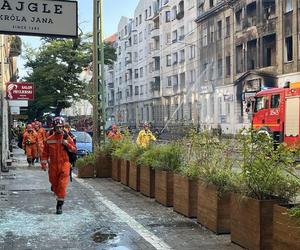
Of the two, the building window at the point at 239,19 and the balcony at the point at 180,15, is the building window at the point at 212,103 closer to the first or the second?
the building window at the point at 239,19

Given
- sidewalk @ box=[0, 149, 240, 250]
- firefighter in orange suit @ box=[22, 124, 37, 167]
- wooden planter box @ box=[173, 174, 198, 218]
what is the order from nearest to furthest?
sidewalk @ box=[0, 149, 240, 250] < wooden planter box @ box=[173, 174, 198, 218] < firefighter in orange suit @ box=[22, 124, 37, 167]

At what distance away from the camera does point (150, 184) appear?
35.1 ft

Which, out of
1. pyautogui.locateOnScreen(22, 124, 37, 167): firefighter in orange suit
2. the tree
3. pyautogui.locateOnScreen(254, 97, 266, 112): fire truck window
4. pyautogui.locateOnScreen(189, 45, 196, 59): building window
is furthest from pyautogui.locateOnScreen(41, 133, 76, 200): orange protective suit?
pyautogui.locateOnScreen(189, 45, 196, 59): building window

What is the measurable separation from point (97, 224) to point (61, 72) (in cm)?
3640

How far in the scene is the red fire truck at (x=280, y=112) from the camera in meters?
21.2

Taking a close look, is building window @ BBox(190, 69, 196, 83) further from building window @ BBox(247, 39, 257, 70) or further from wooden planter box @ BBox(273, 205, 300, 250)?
wooden planter box @ BBox(273, 205, 300, 250)

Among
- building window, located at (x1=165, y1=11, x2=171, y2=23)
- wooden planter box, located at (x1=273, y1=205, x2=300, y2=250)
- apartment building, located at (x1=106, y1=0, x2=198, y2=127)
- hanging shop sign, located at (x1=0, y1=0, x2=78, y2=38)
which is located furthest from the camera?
building window, located at (x1=165, y1=11, x2=171, y2=23)

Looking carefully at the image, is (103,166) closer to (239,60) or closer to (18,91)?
(18,91)

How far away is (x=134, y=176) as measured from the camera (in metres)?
11.9

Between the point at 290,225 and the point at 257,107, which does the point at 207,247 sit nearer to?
the point at 290,225

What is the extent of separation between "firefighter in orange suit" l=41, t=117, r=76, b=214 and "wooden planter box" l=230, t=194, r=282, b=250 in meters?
3.67

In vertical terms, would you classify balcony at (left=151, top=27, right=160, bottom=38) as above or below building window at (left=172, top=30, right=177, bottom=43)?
above

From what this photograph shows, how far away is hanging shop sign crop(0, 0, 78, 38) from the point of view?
5883 mm

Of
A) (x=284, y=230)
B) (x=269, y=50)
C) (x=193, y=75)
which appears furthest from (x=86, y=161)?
(x=193, y=75)
